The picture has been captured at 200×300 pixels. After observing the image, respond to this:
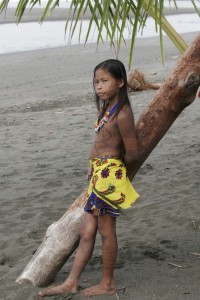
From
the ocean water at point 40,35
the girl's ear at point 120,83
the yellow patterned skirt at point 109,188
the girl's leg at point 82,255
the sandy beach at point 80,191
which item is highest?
the girl's ear at point 120,83

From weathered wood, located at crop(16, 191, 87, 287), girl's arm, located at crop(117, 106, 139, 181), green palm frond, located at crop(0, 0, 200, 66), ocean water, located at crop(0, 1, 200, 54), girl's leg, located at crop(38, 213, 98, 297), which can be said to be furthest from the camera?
ocean water, located at crop(0, 1, 200, 54)

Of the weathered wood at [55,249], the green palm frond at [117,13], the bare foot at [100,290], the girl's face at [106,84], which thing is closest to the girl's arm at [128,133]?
the girl's face at [106,84]

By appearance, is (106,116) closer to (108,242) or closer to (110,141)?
(110,141)

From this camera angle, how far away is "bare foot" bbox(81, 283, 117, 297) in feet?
10.3

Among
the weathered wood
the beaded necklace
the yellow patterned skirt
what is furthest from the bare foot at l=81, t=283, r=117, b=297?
the beaded necklace

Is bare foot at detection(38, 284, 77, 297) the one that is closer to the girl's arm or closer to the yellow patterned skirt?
the yellow patterned skirt

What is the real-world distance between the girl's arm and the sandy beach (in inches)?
29.5

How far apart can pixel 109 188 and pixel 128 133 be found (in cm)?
30

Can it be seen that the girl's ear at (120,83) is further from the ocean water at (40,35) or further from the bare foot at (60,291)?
the ocean water at (40,35)

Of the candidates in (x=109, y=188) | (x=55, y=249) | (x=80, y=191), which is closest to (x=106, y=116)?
(x=109, y=188)

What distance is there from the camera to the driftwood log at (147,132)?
3127mm

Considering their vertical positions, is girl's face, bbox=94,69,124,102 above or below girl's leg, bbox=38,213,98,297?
above

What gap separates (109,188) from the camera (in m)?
2.99

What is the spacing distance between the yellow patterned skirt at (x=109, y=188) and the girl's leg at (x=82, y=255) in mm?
103
